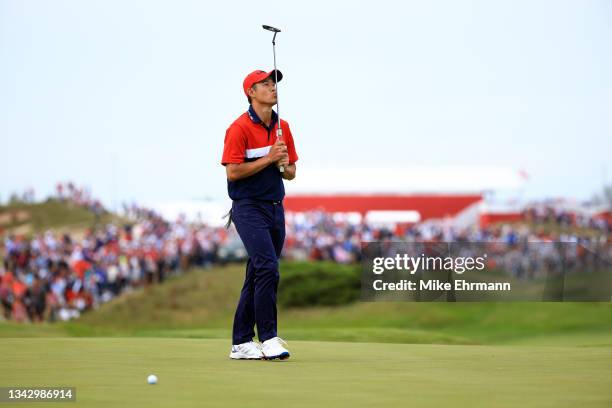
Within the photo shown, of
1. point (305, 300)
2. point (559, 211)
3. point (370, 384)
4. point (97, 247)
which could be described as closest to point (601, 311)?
point (305, 300)

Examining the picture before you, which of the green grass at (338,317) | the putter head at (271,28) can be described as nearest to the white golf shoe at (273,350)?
the putter head at (271,28)

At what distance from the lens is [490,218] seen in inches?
2413

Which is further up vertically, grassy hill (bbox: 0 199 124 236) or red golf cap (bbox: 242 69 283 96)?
red golf cap (bbox: 242 69 283 96)

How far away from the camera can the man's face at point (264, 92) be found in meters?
8.80

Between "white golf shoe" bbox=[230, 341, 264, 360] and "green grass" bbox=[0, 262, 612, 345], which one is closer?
"white golf shoe" bbox=[230, 341, 264, 360]

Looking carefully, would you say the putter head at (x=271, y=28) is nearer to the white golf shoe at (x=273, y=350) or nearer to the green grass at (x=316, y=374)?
the white golf shoe at (x=273, y=350)

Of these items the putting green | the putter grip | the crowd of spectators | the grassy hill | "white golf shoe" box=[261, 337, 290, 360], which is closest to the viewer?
the putting green

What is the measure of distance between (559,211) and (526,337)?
1136 inches

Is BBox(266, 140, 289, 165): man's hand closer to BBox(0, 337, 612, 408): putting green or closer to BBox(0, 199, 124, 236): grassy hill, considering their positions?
BBox(0, 337, 612, 408): putting green

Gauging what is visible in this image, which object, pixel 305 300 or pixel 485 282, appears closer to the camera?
pixel 485 282

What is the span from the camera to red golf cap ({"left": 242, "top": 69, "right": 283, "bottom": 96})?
8883 mm

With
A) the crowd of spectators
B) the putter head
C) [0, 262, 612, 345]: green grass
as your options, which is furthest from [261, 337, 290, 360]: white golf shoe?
the crowd of spectators

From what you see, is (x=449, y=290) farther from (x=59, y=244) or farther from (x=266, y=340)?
(x=59, y=244)

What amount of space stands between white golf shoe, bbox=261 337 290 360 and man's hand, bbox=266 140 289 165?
1468 mm
